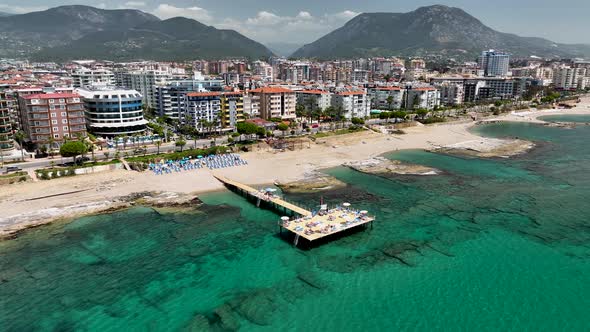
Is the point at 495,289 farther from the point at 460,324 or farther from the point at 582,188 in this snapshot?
the point at 582,188

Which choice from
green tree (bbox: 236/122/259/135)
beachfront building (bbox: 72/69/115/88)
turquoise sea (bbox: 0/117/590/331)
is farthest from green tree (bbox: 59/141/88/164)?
beachfront building (bbox: 72/69/115/88)

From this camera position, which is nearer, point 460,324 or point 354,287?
point 460,324

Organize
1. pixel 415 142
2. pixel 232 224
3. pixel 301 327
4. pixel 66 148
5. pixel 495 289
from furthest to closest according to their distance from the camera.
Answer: pixel 415 142, pixel 66 148, pixel 232 224, pixel 495 289, pixel 301 327

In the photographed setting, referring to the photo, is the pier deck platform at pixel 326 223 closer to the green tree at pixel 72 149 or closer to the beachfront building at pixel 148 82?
the green tree at pixel 72 149

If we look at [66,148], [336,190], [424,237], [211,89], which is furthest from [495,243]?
[211,89]

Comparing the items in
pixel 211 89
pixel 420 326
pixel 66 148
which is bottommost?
pixel 420 326

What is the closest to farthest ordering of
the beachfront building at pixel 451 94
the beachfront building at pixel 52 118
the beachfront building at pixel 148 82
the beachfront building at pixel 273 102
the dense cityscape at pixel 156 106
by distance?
the beachfront building at pixel 52 118, the dense cityscape at pixel 156 106, the beachfront building at pixel 273 102, the beachfront building at pixel 148 82, the beachfront building at pixel 451 94

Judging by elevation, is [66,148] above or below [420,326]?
above

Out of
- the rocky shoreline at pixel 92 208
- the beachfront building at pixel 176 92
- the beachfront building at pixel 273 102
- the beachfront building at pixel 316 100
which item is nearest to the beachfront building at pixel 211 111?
the beachfront building at pixel 176 92

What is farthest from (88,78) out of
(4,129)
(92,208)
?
(92,208)
